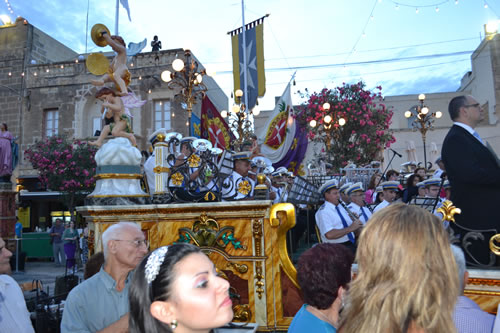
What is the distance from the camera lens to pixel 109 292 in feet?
9.72

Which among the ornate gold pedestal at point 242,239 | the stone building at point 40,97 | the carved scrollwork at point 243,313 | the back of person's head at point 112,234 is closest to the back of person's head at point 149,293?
the back of person's head at point 112,234

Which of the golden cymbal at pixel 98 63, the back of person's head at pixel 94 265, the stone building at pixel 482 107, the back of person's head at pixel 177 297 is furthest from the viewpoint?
the stone building at pixel 482 107

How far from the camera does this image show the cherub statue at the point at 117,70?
19.9 ft

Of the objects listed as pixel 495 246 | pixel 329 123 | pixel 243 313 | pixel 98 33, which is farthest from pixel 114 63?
pixel 329 123

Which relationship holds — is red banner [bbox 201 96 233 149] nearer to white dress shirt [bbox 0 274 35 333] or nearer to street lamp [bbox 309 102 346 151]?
street lamp [bbox 309 102 346 151]

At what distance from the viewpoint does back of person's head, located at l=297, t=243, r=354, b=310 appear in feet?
7.32

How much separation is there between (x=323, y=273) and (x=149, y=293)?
1075 mm

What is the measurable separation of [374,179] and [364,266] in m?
10.3

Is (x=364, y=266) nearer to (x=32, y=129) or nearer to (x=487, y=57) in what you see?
(x=32, y=129)

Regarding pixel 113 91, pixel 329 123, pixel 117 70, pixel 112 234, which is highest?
pixel 329 123

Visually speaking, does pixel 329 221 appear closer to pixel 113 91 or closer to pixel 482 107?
pixel 113 91

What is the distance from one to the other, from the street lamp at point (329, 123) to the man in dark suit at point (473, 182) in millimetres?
12659

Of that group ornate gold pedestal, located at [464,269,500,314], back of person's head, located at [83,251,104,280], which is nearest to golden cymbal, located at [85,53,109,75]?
back of person's head, located at [83,251,104,280]

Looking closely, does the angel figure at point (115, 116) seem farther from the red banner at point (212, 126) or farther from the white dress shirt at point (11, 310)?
the red banner at point (212, 126)
